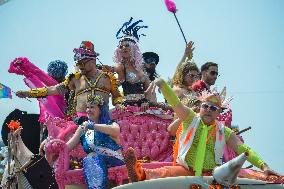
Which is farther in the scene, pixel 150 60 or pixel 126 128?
pixel 150 60

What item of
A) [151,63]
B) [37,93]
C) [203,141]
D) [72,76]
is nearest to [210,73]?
[151,63]

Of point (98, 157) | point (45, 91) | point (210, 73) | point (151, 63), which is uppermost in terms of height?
point (151, 63)

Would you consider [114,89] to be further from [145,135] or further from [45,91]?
[45,91]

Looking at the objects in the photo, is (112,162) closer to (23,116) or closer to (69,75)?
(69,75)

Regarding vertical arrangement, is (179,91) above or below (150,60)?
below

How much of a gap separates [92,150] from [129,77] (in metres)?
2.36

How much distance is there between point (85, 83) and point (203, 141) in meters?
2.47

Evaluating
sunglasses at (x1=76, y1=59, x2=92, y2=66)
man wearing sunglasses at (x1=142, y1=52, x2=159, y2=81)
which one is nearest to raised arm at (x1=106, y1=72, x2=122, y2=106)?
sunglasses at (x1=76, y1=59, x2=92, y2=66)

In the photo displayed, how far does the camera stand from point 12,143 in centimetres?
845

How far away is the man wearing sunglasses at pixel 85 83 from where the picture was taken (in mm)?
7020

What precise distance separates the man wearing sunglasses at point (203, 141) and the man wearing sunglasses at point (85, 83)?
1993 mm

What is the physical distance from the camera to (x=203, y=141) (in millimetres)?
5258

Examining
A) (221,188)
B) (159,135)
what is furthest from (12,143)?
(221,188)

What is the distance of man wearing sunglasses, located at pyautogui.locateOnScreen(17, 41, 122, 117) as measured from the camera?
702 centimetres
